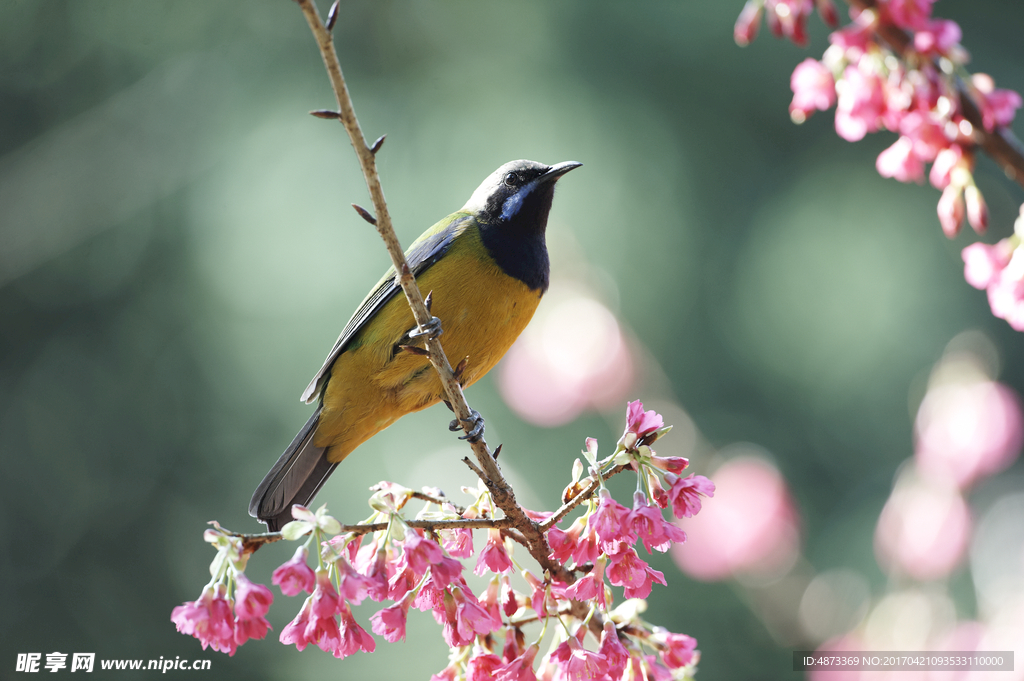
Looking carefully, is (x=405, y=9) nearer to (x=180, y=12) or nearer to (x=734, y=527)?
(x=180, y=12)

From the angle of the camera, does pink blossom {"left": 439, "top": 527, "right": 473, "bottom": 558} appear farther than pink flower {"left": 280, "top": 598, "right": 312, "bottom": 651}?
Yes

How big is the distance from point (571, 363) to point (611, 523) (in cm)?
313

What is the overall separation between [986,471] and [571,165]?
2.23m

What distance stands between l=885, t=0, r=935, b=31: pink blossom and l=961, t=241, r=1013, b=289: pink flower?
1.44 ft

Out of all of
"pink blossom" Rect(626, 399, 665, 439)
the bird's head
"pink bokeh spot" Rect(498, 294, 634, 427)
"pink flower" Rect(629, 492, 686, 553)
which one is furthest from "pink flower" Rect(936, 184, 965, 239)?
"pink bokeh spot" Rect(498, 294, 634, 427)

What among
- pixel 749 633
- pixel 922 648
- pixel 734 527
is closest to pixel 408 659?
pixel 749 633

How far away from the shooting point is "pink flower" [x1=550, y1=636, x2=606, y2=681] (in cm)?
135

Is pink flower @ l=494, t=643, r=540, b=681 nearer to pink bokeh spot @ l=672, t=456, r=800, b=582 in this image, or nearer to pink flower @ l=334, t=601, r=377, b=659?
pink flower @ l=334, t=601, r=377, b=659

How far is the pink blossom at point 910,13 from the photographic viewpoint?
123cm

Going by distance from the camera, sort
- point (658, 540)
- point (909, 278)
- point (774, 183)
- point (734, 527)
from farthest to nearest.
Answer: point (774, 183)
point (909, 278)
point (734, 527)
point (658, 540)

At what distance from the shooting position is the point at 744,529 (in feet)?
12.5

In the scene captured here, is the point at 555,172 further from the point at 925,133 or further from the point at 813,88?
the point at 925,133

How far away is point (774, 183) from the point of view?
673 cm

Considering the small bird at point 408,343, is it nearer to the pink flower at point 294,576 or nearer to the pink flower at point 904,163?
the pink flower at point 294,576
